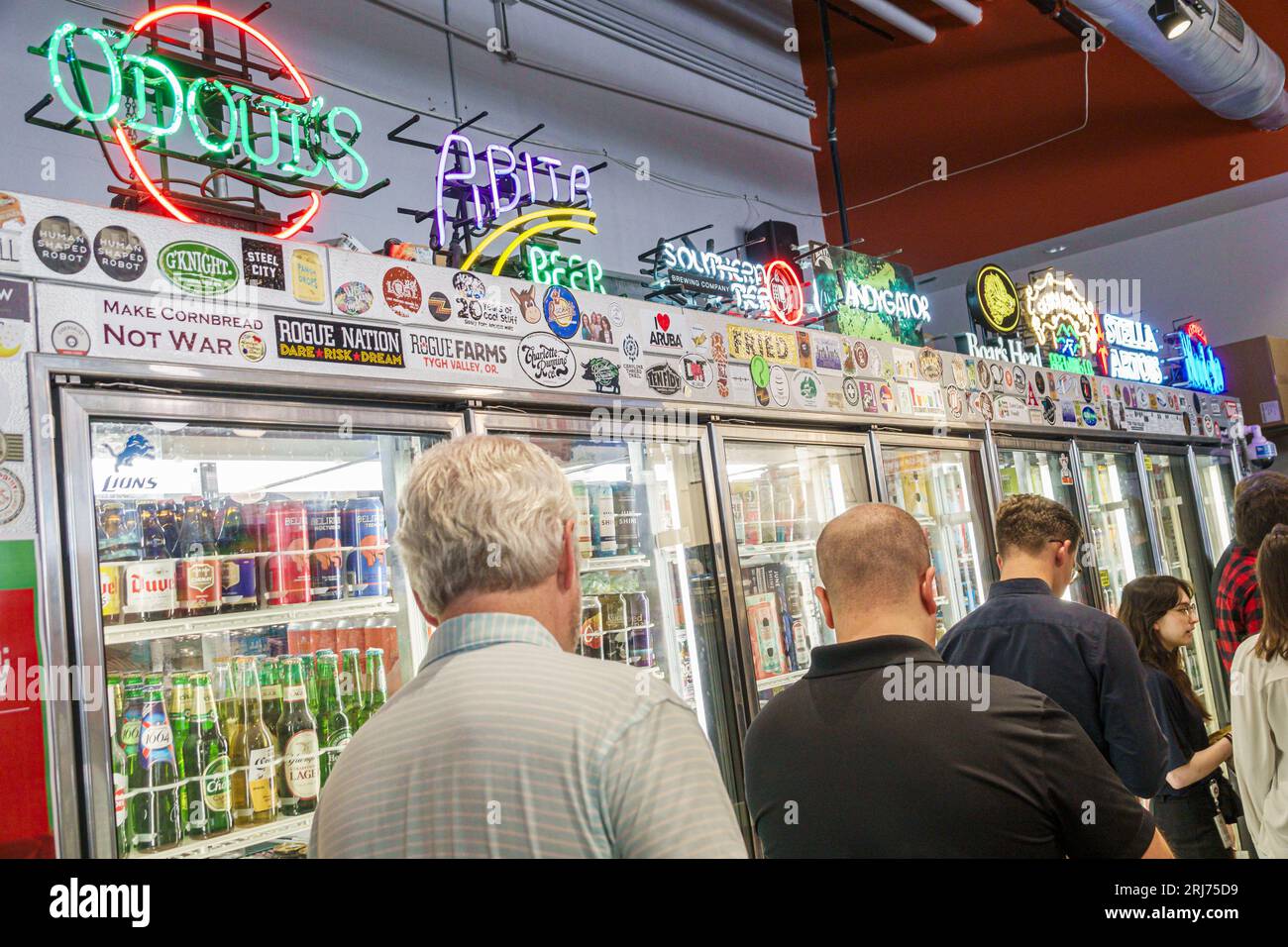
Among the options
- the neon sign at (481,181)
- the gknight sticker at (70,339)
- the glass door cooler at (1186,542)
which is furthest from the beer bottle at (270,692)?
the glass door cooler at (1186,542)

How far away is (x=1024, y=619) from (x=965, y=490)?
9.55ft

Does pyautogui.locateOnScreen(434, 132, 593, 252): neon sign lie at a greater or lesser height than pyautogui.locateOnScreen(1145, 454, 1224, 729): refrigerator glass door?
greater

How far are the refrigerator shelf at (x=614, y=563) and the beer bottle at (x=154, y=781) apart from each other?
4.90 ft

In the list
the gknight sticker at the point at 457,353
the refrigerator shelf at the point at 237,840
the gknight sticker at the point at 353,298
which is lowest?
the refrigerator shelf at the point at 237,840

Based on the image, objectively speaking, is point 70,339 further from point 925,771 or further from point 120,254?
point 925,771

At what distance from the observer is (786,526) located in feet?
15.8

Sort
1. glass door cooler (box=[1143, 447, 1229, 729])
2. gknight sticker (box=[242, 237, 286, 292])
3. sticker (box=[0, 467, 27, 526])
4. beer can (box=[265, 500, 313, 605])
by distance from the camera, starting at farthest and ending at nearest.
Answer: glass door cooler (box=[1143, 447, 1229, 729]) < beer can (box=[265, 500, 313, 605]) < gknight sticker (box=[242, 237, 286, 292]) < sticker (box=[0, 467, 27, 526])

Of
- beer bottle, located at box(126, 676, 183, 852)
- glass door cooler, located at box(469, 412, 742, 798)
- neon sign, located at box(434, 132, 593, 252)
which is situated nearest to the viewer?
beer bottle, located at box(126, 676, 183, 852)

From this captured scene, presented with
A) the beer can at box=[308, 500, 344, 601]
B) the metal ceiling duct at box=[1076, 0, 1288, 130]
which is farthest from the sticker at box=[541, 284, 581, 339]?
the metal ceiling duct at box=[1076, 0, 1288, 130]

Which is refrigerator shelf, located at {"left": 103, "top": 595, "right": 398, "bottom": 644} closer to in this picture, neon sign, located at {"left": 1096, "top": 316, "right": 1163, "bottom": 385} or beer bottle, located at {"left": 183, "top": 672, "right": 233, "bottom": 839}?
beer bottle, located at {"left": 183, "top": 672, "right": 233, "bottom": 839}

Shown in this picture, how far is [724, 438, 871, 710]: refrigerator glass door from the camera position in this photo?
446cm

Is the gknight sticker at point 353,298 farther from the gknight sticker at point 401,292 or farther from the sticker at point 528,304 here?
the sticker at point 528,304

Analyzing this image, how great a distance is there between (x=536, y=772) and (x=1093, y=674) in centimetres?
207

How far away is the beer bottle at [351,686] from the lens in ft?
10.1
